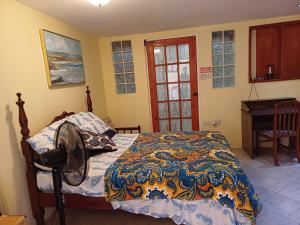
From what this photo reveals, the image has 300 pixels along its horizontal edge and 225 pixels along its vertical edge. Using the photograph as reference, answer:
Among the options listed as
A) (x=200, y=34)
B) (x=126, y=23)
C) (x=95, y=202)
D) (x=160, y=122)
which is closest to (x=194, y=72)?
(x=200, y=34)

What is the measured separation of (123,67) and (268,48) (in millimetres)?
2436

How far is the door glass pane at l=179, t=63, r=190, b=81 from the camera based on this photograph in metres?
3.71

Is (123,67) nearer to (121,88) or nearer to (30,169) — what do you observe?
(121,88)

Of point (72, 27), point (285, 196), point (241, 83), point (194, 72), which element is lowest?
point (285, 196)

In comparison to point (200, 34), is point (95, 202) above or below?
below

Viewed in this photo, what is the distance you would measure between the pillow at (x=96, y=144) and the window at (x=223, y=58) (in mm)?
2203

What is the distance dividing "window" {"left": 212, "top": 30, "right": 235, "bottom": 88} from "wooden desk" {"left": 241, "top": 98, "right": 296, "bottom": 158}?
489mm

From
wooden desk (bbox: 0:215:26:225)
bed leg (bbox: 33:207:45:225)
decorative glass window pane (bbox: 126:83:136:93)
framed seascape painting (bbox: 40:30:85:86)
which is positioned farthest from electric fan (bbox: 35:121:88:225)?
decorative glass window pane (bbox: 126:83:136:93)

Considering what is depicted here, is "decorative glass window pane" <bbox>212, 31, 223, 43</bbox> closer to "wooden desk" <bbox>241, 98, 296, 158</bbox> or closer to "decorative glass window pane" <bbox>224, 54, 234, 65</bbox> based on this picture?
"decorative glass window pane" <bbox>224, 54, 234, 65</bbox>

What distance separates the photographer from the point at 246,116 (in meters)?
3.36

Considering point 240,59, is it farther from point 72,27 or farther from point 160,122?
point 72,27

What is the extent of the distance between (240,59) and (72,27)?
2631 millimetres

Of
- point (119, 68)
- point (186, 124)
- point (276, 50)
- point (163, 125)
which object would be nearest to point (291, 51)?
point (276, 50)

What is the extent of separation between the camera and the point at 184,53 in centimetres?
367
